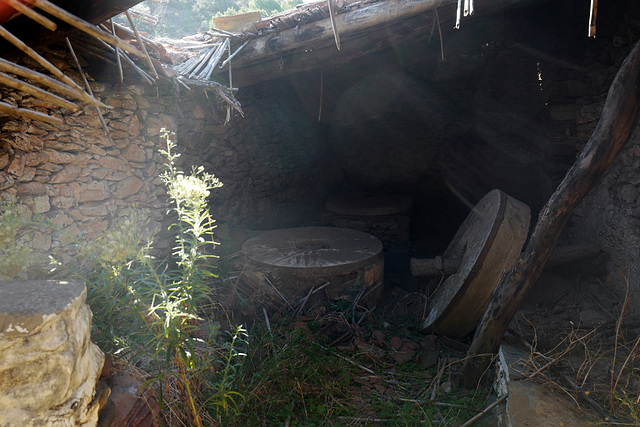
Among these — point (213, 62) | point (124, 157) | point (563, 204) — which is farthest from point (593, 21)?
point (124, 157)

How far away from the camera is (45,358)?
1.16m

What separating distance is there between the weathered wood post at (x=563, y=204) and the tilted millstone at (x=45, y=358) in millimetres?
2272

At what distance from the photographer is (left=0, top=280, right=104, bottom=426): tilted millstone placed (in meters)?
1.10

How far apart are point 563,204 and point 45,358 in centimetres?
290

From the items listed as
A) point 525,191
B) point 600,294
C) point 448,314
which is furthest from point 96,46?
point 525,191

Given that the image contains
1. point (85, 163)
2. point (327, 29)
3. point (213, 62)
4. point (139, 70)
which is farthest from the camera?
point (213, 62)

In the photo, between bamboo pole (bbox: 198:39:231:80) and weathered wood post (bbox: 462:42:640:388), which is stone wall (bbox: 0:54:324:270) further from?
weathered wood post (bbox: 462:42:640:388)

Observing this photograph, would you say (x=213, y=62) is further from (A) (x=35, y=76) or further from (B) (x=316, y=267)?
(B) (x=316, y=267)

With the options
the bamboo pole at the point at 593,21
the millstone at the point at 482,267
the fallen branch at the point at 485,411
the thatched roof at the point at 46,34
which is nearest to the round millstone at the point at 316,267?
the millstone at the point at 482,267

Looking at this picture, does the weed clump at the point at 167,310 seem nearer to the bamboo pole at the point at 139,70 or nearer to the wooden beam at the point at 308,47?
the bamboo pole at the point at 139,70

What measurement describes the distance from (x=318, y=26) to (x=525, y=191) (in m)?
3.98

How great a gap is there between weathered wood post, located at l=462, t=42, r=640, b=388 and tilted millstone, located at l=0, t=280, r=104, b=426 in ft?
7.46

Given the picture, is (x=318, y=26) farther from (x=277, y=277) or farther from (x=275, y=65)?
(x=277, y=277)

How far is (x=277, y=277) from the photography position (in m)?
3.54
